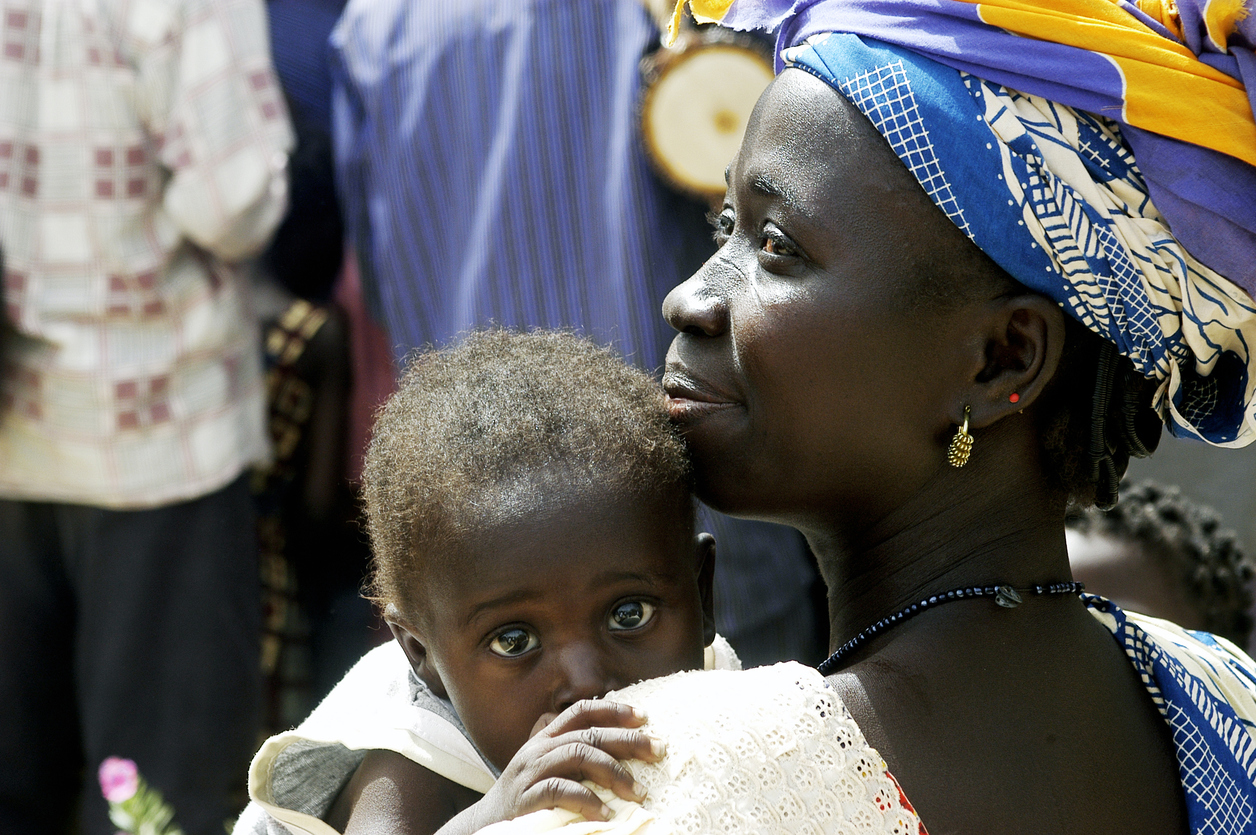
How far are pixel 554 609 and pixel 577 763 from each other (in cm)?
40

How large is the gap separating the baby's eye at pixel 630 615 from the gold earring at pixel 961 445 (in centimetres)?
47

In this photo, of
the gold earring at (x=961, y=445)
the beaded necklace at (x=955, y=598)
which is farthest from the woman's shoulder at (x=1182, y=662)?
the gold earring at (x=961, y=445)

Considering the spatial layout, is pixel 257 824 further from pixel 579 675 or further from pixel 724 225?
pixel 724 225

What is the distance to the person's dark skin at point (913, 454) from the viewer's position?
1.55m

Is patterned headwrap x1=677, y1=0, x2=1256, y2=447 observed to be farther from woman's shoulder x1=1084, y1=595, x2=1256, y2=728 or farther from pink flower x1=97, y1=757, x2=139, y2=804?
pink flower x1=97, y1=757, x2=139, y2=804

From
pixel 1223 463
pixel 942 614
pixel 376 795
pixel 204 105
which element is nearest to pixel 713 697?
pixel 942 614

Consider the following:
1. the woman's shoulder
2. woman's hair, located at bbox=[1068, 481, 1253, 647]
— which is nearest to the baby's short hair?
the woman's shoulder

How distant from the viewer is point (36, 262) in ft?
12.1

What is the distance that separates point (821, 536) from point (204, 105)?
2564 mm

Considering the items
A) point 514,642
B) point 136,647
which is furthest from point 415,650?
point 136,647

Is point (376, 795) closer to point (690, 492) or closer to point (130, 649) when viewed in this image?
point (690, 492)

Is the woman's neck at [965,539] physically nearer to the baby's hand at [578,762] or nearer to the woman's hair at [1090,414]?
the woman's hair at [1090,414]

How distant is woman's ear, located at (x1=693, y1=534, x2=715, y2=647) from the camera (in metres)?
2.01

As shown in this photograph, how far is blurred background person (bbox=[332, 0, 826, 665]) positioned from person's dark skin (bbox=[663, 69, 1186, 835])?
6.11 feet
